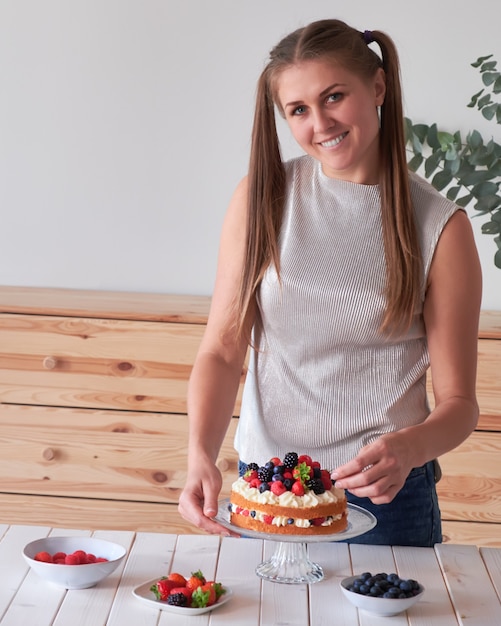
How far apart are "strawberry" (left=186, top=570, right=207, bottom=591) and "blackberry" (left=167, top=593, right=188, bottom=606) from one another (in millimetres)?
32

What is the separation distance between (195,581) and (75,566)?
0.19 m

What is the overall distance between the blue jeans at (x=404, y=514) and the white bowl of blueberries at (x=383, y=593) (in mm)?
272

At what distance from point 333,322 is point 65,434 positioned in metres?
1.56

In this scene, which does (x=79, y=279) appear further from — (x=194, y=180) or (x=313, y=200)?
(x=313, y=200)

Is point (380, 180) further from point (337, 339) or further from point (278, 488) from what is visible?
point (278, 488)

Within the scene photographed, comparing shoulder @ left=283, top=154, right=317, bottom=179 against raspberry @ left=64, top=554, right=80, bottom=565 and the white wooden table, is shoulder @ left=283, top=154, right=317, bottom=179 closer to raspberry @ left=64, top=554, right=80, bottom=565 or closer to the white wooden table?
the white wooden table

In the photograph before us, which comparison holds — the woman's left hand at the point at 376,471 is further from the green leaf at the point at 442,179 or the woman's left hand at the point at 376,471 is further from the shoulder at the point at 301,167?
the green leaf at the point at 442,179

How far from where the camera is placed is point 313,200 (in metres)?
1.92

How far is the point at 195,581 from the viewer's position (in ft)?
5.12

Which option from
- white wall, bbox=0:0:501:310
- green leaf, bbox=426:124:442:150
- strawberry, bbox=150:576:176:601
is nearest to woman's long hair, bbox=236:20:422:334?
strawberry, bbox=150:576:176:601

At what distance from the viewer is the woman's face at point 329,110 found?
1.75 metres

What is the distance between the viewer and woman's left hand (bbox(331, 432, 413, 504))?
157cm

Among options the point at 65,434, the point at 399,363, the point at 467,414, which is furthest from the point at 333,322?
the point at 65,434

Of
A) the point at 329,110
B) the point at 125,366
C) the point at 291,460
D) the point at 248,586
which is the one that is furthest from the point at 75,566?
the point at 125,366
